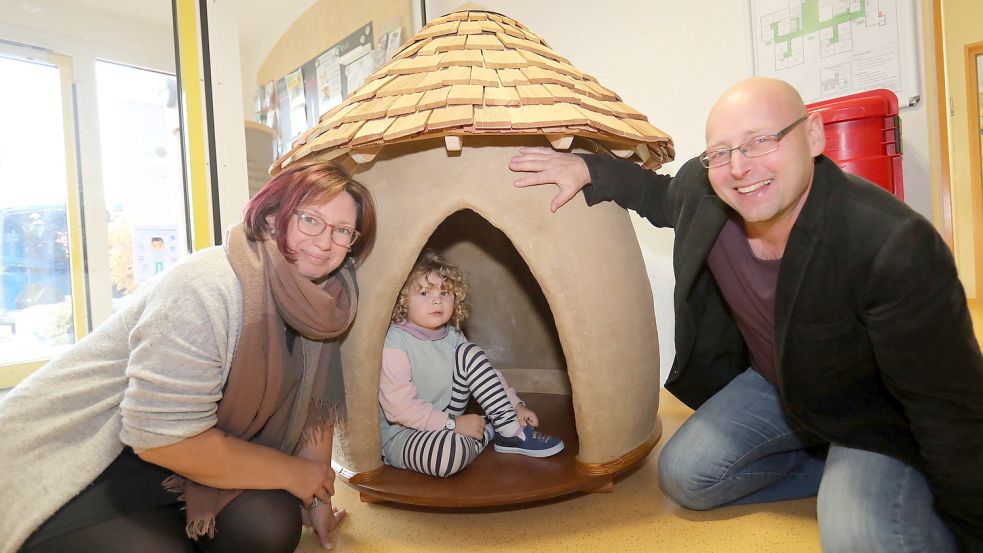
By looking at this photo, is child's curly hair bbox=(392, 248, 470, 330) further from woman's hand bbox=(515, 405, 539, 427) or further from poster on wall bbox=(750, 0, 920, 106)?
poster on wall bbox=(750, 0, 920, 106)

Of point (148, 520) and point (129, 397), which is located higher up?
point (129, 397)

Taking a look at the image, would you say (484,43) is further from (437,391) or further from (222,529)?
(222,529)

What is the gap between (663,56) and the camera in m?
3.04

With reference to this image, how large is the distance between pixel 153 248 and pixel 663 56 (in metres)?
2.75

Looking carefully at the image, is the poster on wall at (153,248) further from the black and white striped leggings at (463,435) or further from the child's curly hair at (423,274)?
the black and white striped leggings at (463,435)

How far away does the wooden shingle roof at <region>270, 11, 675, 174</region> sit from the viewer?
1.55 m

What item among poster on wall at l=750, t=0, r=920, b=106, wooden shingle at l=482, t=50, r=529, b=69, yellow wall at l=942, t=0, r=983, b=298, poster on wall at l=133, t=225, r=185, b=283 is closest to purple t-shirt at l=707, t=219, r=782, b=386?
wooden shingle at l=482, t=50, r=529, b=69

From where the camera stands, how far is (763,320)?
1587mm

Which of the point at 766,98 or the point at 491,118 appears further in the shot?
the point at 491,118

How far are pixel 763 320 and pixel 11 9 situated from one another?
117 inches

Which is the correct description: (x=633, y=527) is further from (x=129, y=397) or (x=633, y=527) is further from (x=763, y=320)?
(x=129, y=397)

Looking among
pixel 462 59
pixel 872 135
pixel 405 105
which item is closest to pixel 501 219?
pixel 405 105

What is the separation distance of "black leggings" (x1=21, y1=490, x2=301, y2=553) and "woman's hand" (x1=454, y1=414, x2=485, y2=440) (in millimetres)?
619

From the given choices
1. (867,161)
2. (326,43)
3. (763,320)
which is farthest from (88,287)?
(867,161)
